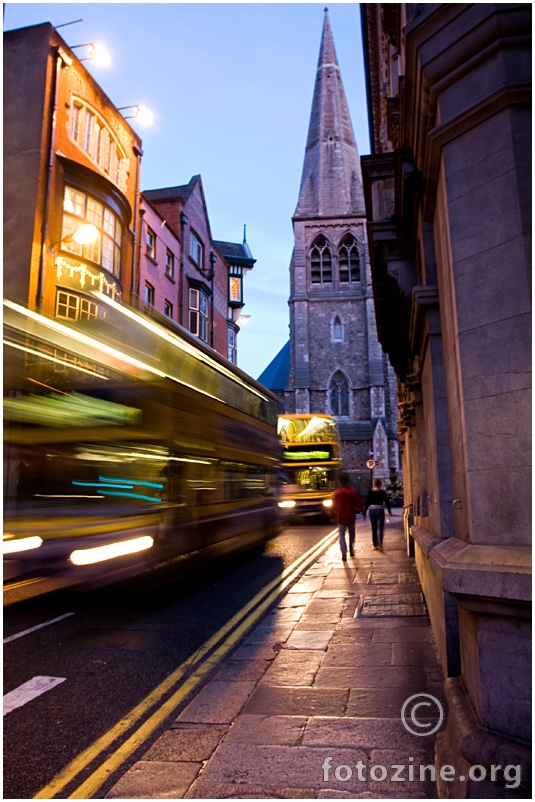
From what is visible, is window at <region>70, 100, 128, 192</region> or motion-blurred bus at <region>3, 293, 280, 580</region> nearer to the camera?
motion-blurred bus at <region>3, 293, 280, 580</region>

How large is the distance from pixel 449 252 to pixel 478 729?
3.04 m

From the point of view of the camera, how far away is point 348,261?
57.5 meters

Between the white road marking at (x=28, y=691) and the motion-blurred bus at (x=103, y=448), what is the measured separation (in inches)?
49.8

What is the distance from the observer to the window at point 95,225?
19766 mm

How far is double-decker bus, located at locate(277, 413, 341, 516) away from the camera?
23625 mm

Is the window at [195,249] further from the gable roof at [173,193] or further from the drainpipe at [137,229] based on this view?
the drainpipe at [137,229]

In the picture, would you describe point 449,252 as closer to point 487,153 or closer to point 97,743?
point 487,153

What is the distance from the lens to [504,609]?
298cm

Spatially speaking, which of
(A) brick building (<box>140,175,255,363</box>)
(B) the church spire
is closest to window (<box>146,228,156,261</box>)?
(A) brick building (<box>140,175,255,363</box>)

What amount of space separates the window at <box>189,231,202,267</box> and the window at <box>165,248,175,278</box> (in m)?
2.70

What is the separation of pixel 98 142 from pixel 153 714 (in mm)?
22650

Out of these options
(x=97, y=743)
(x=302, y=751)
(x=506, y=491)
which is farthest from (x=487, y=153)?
(x=97, y=743)

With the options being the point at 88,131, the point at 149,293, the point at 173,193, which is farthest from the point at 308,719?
the point at 173,193

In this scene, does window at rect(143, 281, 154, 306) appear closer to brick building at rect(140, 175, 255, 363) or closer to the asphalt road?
brick building at rect(140, 175, 255, 363)
